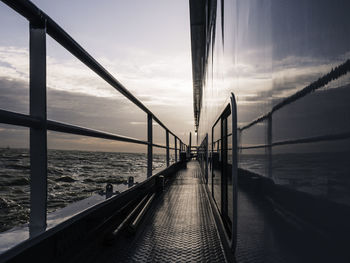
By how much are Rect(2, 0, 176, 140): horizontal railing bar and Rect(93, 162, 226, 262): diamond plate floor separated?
39.4 inches

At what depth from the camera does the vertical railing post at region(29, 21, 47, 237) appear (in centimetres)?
105

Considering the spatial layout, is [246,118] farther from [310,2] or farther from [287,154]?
[310,2]

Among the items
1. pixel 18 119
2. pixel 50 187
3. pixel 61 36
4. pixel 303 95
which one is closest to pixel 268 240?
pixel 303 95

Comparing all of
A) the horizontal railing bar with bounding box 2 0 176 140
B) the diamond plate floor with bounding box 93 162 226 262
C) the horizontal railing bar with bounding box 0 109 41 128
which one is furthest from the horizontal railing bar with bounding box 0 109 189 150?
the diamond plate floor with bounding box 93 162 226 262

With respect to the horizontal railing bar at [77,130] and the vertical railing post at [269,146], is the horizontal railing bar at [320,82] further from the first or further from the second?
the horizontal railing bar at [77,130]

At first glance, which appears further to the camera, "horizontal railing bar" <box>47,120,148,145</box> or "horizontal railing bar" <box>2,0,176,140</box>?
"horizontal railing bar" <box>47,120,148,145</box>

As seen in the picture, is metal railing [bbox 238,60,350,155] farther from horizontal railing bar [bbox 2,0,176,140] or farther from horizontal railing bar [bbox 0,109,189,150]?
horizontal railing bar [bbox 2,0,176,140]

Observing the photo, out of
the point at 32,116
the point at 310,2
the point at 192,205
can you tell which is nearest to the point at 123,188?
the point at 192,205

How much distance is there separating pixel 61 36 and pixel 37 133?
1.49ft

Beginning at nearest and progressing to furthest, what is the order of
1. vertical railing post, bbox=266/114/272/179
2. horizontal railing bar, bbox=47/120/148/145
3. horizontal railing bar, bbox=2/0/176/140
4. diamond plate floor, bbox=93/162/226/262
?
vertical railing post, bbox=266/114/272/179 < horizontal railing bar, bbox=2/0/176/140 < horizontal railing bar, bbox=47/120/148/145 < diamond plate floor, bbox=93/162/226/262

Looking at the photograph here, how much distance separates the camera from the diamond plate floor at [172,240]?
1552 mm

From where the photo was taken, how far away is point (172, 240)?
184cm

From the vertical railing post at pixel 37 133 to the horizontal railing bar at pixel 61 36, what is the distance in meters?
0.04

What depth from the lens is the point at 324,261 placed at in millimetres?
408
